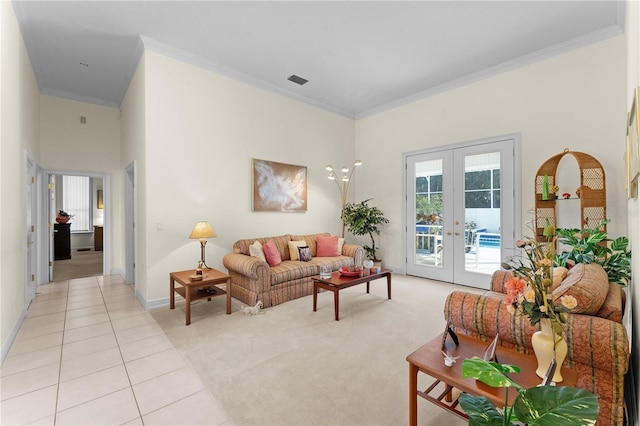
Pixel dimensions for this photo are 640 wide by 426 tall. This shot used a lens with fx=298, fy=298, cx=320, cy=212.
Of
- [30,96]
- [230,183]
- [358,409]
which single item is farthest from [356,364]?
[30,96]

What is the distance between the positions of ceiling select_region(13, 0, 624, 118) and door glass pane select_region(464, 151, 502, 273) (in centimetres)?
146

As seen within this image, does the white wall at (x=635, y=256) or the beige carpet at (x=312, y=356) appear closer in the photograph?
the white wall at (x=635, y=256)

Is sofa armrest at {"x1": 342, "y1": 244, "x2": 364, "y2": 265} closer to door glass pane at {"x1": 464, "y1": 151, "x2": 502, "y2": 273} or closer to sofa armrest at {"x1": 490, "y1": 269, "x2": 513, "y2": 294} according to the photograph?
door glass pane at {"x1": 464, "y1": 151, "x2": 502, "y2": 273}

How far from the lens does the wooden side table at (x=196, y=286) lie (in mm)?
3447

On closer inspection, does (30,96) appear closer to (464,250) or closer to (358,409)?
(358,409)

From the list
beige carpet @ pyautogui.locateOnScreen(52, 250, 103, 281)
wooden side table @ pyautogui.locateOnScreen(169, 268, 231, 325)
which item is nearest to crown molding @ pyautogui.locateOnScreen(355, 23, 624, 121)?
wooden side table @ pyautogui.locateOnScreen(169, 268, 231, 325)

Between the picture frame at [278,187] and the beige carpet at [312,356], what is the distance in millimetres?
1758

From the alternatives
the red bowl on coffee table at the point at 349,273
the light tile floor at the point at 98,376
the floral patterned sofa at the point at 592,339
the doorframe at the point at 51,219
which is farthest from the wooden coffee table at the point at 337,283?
the doorframe at the point at 51,219

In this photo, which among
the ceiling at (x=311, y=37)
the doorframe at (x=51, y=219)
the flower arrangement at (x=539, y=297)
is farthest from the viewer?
the doorframe at (x=51, y=219)

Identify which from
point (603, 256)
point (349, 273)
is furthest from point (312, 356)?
point (603, 256)

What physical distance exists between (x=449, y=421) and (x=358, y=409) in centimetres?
56

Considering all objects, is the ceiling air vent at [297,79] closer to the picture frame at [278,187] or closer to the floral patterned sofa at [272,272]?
A: the picture frame at [278,187]

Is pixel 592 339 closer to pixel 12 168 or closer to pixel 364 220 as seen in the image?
pixel 364 220

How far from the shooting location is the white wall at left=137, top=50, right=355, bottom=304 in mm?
4027
